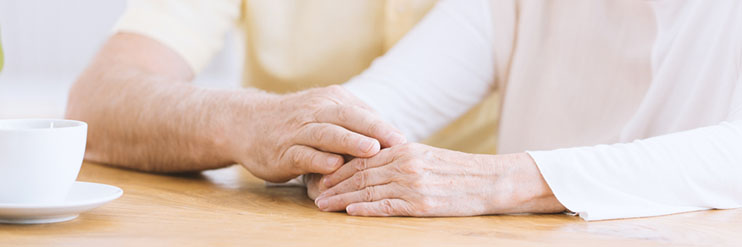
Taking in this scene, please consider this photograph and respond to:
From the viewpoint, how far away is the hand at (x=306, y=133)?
954 millimetres

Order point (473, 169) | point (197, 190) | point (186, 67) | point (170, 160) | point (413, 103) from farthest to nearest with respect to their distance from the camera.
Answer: point (186, 67) < point (413, 103) < point (170, 160) < point (197, 190) < point (473, 169)

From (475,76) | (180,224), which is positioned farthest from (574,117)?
(180,224)

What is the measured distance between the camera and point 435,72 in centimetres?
135

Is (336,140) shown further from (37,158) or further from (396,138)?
(37,158)

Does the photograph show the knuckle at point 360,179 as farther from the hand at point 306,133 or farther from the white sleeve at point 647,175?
the white sleeve at point 647,175

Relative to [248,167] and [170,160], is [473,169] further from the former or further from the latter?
[170,160]

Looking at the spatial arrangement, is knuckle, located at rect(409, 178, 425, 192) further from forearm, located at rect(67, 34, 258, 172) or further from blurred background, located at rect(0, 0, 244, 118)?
blurred background, located at rect(0, 0, 244, 118)

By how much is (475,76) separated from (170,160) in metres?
0.54

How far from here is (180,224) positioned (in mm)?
761

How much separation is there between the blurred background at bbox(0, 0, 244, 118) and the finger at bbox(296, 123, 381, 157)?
105 inches

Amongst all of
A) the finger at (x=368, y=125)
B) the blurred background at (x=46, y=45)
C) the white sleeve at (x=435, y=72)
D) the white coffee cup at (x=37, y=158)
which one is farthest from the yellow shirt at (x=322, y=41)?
the blurred background at (x=46, y=45)

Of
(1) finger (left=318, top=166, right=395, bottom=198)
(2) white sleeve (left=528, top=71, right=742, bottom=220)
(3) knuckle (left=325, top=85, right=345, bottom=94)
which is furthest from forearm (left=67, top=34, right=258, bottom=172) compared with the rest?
(2) white sleeve (left=528, top=71, right=742, bottom=220)

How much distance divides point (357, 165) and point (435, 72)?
44cm

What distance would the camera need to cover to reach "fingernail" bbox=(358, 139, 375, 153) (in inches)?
36.7
